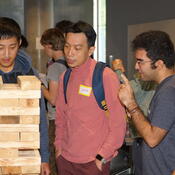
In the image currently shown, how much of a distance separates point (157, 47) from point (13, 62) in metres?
0.83

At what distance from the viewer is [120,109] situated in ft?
8.33

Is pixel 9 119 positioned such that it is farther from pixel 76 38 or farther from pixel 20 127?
pixel 76 38

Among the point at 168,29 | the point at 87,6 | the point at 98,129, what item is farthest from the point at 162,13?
the point at 87,6

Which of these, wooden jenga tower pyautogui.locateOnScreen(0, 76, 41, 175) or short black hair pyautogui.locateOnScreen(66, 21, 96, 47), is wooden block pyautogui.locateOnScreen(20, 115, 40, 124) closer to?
wooden jenga tower pyautogui.locateOnScreen(0, 76, 41, 175)

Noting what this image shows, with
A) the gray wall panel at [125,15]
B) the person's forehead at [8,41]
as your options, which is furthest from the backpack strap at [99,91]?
the gray wall panel at [125,15]

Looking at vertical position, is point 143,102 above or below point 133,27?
below

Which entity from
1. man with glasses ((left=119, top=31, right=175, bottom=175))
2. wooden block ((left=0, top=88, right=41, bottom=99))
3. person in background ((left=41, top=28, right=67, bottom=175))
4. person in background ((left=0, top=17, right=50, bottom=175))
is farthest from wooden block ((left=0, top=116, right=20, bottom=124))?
person in background ((left=41, top=28, right=67, bottom=175))

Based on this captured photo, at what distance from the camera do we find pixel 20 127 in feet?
5.62

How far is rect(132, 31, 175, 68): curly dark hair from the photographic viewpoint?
7.57ft

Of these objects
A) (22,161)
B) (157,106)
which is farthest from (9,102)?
(157,106)

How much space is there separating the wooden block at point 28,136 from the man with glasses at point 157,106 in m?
0.69

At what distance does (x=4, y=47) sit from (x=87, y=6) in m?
5.82

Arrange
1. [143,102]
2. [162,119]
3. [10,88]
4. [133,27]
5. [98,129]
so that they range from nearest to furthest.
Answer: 1. [10,88]
2. [162,119]
3. [98,129]
4. [143,102]
5. [133,27]

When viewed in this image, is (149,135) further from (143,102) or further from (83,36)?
(143,102)
